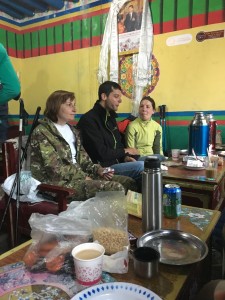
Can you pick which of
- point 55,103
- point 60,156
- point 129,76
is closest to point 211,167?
point 60,156

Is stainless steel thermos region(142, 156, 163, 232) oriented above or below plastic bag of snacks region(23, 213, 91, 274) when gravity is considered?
above

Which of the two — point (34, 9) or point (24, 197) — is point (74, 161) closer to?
point (24, 197)

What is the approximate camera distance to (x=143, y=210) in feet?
2.93

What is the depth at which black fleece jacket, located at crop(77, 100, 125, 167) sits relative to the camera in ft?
7.52

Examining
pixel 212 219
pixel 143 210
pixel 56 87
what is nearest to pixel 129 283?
pixel 143 210

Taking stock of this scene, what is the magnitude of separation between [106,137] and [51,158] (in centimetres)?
70

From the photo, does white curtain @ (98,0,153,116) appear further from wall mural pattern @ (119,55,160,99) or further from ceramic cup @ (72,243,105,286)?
ceramic cup @ (72,243,105,286)

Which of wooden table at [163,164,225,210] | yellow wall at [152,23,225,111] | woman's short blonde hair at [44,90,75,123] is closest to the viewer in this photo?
wooden table at [163,164,225,210]

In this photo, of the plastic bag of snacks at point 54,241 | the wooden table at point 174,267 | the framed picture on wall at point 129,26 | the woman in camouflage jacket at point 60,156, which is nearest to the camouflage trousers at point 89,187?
the woman in camouflage jacket at point 60,156

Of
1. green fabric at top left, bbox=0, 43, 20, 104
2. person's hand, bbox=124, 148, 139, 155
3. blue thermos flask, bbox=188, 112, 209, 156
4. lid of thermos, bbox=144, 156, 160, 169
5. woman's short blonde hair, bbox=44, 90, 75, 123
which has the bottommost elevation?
person's hand, bbox=124, 148, 139, 155

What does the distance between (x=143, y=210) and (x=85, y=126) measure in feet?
4.92

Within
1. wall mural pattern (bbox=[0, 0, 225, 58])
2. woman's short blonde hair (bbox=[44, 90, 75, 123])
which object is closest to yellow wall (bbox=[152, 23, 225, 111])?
wall mural pattern (bbox=[0, 0, 225, 58])

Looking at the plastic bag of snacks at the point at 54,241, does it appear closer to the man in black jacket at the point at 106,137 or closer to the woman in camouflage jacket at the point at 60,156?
the woman in camouflage jacket at the point at 60,156

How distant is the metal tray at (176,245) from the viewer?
30.3 inches
